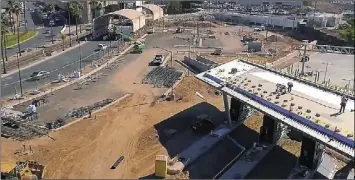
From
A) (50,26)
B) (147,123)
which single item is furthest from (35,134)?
(50,26)

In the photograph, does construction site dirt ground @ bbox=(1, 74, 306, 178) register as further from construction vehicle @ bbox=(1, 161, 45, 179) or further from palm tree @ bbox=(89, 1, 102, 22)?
palm tree @ bbox=(89, 1, 102, 22)

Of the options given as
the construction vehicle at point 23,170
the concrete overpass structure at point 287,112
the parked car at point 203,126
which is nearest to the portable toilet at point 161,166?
the concrete overpass structure at point 287,112

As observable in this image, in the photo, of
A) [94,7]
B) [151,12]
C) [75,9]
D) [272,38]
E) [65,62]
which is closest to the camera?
[65,62]

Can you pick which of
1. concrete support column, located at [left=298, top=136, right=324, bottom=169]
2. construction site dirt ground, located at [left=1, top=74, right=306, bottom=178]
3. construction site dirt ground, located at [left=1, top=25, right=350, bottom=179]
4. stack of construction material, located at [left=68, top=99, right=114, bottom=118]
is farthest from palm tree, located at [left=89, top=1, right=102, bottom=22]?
concrete support column, located at [left=298, top=136, right=324, bottom=169]

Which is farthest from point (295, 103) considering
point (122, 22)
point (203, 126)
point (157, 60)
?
point (122, 22)

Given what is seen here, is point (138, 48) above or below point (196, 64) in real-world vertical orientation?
above

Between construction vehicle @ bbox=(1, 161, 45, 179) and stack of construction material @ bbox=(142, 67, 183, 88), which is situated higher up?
stack of construction material @ bbox=(142, 67, 183, 88)

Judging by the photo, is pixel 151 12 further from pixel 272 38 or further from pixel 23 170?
pixel 23 170

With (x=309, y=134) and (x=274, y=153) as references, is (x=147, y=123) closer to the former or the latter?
(x=274, y=153)
